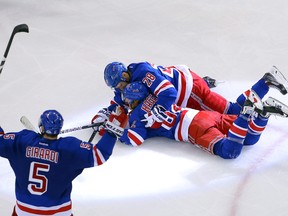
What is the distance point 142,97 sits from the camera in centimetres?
473

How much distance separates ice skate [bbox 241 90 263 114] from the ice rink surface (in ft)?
1.00

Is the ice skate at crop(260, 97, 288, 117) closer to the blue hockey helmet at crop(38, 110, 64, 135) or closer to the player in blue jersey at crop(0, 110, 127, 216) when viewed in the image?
the player in blue jersey at crop(0, 110, 127, 216)

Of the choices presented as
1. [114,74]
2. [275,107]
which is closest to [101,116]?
[114,74]

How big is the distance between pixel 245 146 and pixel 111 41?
190cm

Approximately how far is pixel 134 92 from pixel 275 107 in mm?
825

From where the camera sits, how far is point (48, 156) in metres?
3.40

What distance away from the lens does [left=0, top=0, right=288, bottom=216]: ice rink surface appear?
426 centimetres

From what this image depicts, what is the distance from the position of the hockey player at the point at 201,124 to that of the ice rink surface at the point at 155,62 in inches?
2.9

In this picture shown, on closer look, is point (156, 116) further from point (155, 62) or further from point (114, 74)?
point (155, 62)

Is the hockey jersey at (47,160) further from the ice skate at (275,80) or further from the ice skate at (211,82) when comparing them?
the ice skate at (211,82)

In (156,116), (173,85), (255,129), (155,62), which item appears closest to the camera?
(255,129)

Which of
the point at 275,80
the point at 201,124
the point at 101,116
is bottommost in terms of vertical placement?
the point at 101,116

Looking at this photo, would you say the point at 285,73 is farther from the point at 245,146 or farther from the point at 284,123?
the point at 245,146

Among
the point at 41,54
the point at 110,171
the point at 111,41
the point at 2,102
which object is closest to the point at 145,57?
the point at 111,41
